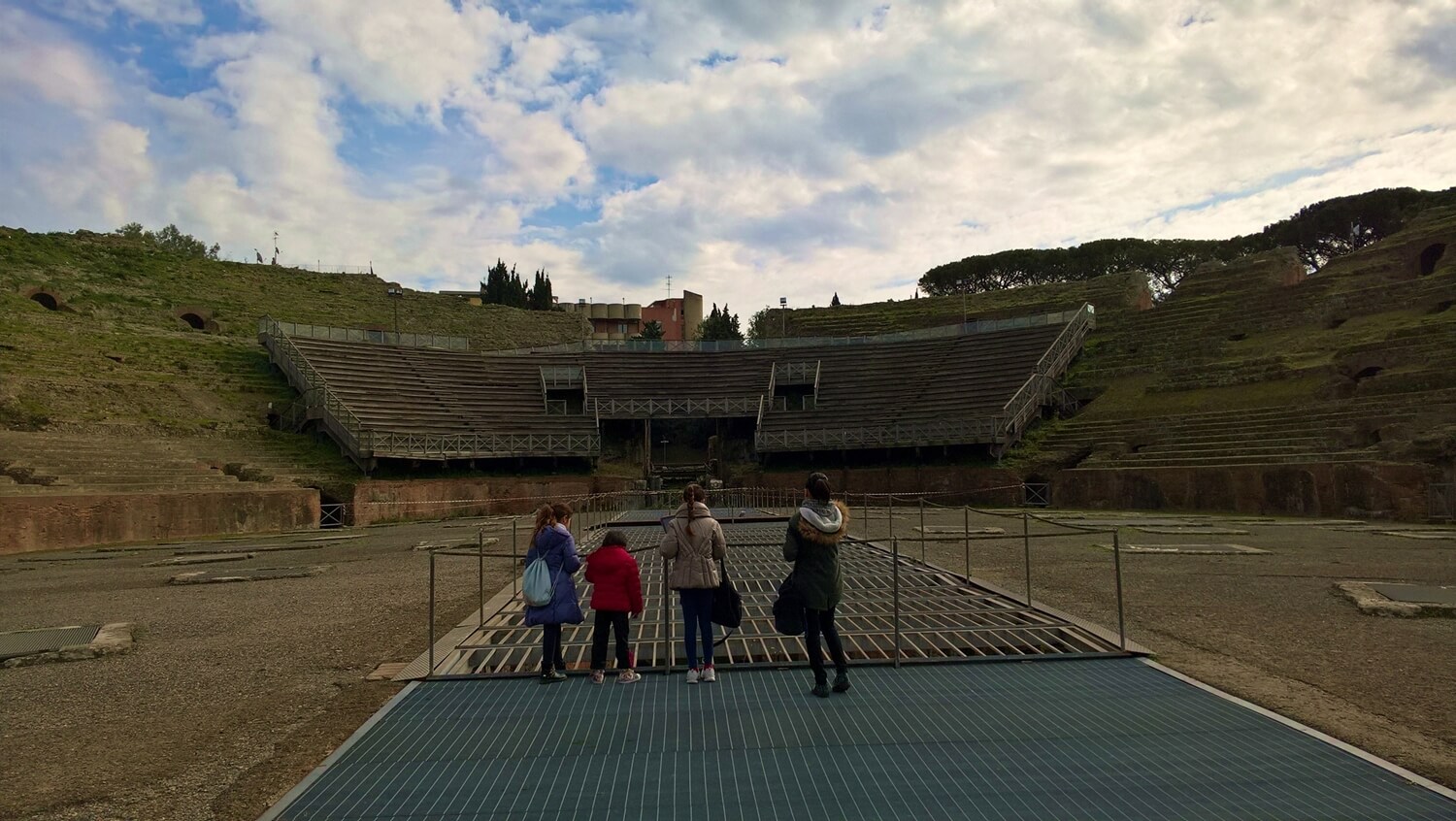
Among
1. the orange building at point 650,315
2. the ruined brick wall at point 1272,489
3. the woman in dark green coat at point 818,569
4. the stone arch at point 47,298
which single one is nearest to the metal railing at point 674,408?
the ruined brick wall at point 1272,489

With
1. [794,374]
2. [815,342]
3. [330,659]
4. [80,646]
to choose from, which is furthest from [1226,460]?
[80,646]

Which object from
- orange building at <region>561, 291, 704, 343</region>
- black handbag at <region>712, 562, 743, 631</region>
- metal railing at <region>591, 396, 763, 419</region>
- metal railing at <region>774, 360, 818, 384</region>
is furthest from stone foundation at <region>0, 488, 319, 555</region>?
orange building at <region>561, 291, 704, 343</region>

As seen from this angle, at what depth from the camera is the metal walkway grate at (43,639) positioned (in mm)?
8023

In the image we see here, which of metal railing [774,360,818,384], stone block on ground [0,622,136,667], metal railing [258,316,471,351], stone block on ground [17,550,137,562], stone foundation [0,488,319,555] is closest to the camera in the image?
stone block on ground [0,622,136,667]

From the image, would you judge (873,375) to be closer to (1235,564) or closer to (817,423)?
(817,423)

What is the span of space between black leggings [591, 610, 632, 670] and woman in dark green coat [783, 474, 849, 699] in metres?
1.43

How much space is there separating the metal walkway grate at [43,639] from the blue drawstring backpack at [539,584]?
5.17m

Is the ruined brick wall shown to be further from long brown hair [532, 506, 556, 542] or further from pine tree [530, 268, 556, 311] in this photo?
pine tree [530, 268, 556, 311]

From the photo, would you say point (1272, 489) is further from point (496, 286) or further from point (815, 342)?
point (496, 286)

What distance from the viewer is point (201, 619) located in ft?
32.1

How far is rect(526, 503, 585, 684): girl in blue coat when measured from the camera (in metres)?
6.46

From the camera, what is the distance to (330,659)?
7684 millimetres

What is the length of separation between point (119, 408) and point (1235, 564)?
3267cm

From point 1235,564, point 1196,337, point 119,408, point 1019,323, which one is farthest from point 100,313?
point 1196,337
